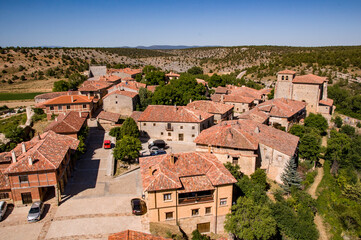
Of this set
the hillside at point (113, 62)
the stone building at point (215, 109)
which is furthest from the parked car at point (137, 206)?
the hillside at point (113, 62)

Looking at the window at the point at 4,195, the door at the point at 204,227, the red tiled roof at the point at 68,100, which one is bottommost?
the door at the point at 204,227

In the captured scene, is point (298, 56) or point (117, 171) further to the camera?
point (298, 56)

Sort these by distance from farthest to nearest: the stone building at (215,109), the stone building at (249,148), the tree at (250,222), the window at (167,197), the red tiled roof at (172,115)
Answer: the stone building at (215,109) → the red tiled roof at (172,115) → the stone building at (249,148) → the window at (167,197) → the tree at (250,222)

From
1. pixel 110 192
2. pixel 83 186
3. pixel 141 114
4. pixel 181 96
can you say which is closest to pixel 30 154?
pixel 83 186

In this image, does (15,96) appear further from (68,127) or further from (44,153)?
(44,153)

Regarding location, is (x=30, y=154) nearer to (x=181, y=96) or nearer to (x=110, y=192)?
(x=110, y=192)

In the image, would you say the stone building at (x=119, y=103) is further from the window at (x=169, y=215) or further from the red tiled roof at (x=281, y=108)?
the window at (x=169, y=215)

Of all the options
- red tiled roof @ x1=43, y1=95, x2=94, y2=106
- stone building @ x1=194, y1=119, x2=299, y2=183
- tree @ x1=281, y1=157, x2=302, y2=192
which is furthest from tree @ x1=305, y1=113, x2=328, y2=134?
red tiled roof @ x1=43, y1=95, x2=94, y2=106

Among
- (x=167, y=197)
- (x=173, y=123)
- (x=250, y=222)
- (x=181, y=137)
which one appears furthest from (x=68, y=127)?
(x=250, y=222)
